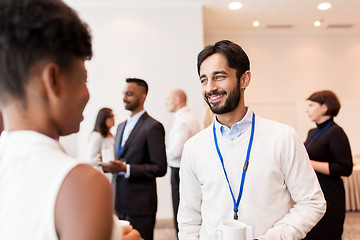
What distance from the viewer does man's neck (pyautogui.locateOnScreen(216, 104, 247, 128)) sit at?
1478mm

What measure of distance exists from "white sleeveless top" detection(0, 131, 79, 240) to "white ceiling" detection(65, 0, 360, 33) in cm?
456

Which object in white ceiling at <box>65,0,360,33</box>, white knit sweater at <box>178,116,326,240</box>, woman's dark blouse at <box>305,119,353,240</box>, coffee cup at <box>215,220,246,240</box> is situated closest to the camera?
coffee cup at <box>215,220,246,240</box>

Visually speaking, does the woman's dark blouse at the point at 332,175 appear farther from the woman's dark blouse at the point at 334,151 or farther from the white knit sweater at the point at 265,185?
the white knit sweater at the point at 265,185

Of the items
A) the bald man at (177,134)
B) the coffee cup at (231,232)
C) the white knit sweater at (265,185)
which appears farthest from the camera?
the bald man at (177,134)

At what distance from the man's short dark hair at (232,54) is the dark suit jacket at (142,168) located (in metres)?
1.08

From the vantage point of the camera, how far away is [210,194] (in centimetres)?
139

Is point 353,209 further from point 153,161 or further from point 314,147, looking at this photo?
point 153,161

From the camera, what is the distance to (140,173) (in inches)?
93.7

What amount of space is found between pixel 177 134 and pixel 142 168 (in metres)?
1.23

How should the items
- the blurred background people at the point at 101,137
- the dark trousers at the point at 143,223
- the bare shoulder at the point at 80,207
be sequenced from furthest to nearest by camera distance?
the blurred background people at the point at 101,137 → the dark trousers at the point at 143,223 → the bare shoulder at the point at 80,207

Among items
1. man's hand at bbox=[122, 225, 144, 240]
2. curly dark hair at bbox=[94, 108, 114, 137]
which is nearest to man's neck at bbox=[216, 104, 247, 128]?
man's hand at bbox=[122, 225, 144, 240]

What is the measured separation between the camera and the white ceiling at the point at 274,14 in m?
4.81

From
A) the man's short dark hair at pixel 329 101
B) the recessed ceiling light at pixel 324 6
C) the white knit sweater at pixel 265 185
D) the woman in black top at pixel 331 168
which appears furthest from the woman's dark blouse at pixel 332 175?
the recessed ceiling light at pixel 324 6

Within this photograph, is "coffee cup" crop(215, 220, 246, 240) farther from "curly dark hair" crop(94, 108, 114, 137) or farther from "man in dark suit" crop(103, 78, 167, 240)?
"curly dark hair" crop(94, 108, 114, 137)
